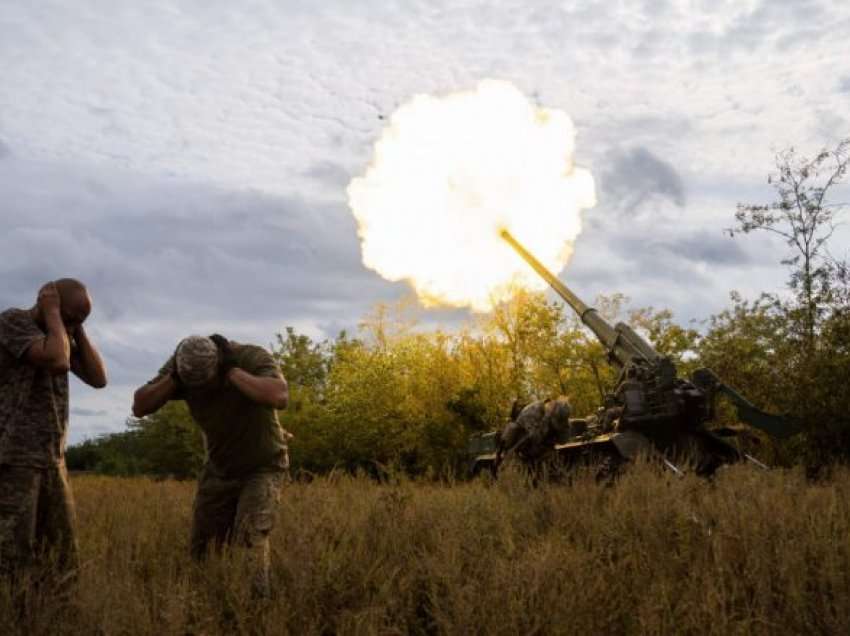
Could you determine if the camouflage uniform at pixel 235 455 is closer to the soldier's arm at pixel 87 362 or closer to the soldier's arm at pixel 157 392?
the soldier's arm at pixel 157 392

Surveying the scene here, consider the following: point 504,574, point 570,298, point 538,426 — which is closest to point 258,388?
point 504,574

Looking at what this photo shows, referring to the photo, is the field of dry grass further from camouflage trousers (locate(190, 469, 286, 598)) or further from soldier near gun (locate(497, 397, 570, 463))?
soldier near gun (locate(497, 397, 570, 463))

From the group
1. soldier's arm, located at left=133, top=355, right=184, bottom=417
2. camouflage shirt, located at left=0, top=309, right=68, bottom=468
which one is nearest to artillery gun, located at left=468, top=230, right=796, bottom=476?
soldier's arm, located at left=133, top=355, right=184, bottom=417

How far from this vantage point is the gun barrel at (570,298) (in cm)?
1551

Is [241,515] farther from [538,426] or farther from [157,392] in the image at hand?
[538,426]

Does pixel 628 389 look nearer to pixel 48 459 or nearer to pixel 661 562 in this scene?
pixel 661 562

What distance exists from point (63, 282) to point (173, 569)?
2.21 meters

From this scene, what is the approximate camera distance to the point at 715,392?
46.6 ft

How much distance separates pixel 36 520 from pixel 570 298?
11.6 metres

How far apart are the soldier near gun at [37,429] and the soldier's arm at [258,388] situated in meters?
1.03

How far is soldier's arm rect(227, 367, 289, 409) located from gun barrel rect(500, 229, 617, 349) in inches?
395

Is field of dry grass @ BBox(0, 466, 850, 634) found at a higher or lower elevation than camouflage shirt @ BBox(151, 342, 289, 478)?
lower

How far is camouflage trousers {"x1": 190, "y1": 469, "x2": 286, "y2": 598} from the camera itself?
581 centimetres

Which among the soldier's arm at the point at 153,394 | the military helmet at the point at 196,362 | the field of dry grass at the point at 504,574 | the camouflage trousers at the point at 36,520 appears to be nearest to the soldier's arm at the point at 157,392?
the soldier's arm at the point at 153,394
